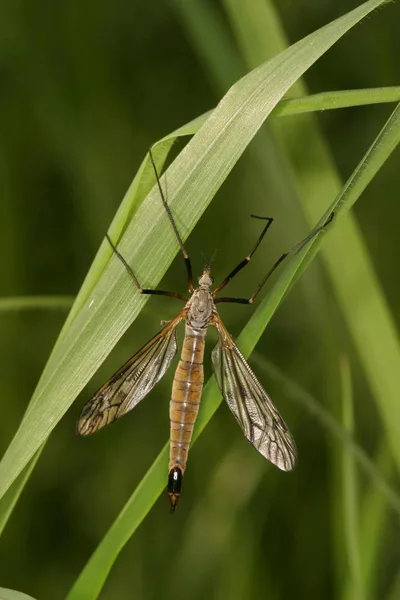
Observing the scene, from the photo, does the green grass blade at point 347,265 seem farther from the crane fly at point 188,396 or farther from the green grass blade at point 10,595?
the green grass blade at point 10,595

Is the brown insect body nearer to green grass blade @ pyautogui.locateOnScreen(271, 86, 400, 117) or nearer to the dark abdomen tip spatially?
the dark abdomen tip

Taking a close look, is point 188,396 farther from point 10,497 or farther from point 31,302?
point 10,497

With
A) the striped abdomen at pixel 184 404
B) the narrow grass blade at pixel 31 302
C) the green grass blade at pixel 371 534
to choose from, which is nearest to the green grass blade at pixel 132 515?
the striped abdomen at pixel 184 404

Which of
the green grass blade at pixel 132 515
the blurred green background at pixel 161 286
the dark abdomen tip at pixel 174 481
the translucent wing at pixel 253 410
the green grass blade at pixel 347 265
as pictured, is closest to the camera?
the green grass blade at pixel 132 515

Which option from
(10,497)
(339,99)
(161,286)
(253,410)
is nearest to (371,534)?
(253,410)

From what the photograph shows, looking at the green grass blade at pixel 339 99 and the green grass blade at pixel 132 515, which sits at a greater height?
the green grass blade at pixel 339 99
